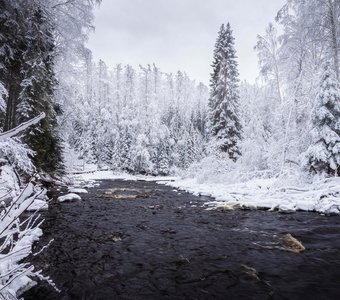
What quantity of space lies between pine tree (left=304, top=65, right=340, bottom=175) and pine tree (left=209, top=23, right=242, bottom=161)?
10062 millimetres

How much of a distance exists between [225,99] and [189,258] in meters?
19.6

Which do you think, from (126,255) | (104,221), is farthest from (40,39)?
(126,255)

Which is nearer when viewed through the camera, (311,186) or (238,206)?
(238,206)

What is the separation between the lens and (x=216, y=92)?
2430 cm

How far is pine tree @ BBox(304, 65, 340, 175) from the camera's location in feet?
36.8

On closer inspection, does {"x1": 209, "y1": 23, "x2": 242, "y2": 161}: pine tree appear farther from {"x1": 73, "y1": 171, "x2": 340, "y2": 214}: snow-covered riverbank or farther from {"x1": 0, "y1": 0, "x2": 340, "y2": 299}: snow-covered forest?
{"x1": 73, "y1": 171, "x2": 340, "y2": 214}: snow-covered riverbank

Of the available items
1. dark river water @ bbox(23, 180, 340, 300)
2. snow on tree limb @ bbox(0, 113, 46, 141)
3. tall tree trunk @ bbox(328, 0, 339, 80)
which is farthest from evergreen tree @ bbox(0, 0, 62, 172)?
tall tree trunk @ bbox(328, 0, 339, 80)

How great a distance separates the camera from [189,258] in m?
5.14

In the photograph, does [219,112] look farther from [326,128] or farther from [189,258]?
[189,258]

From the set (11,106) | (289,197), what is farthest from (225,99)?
(11,106)

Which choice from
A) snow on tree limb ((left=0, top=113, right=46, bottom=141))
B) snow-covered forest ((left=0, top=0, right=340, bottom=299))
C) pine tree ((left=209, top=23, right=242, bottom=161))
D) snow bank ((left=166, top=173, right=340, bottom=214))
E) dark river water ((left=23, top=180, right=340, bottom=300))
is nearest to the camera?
snow on tree limb ((left=0, top=113, right=46, bottom=141))

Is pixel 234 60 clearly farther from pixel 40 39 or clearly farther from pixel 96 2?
pixel 40 39

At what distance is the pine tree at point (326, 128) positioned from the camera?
11.2 meters

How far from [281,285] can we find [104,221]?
5.53 metres
